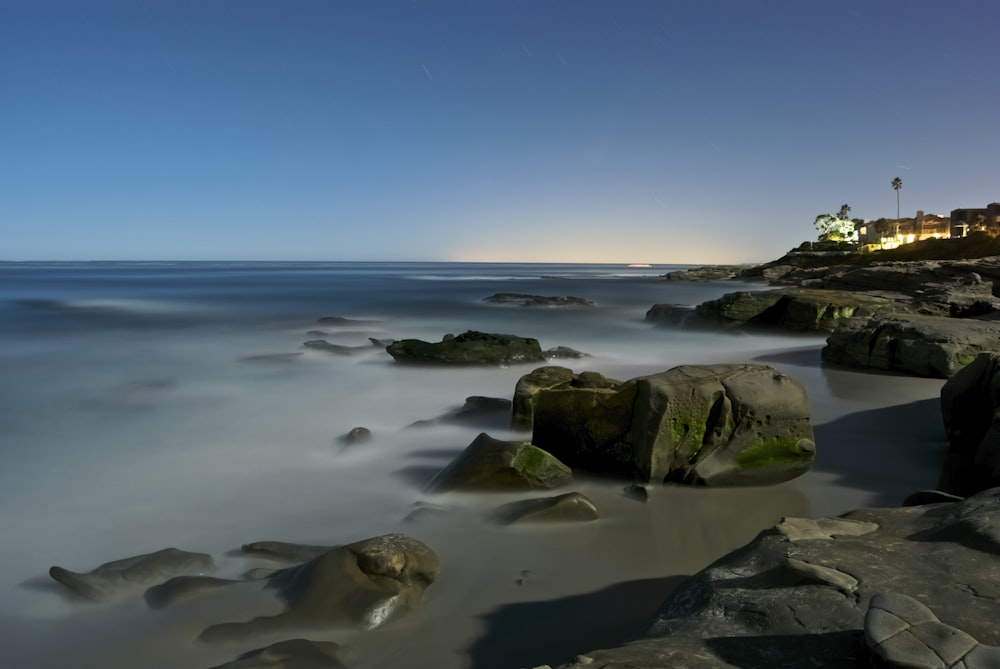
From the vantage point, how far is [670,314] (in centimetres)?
2230

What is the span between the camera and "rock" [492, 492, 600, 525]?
4.91 metres

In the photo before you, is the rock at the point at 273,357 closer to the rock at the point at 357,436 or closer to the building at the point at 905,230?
the rock at the point at 357,436

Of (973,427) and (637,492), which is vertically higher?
(973,427)

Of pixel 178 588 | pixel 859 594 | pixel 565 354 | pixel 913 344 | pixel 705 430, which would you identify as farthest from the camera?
pixel 565 354

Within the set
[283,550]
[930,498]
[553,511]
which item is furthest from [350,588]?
[930,498]

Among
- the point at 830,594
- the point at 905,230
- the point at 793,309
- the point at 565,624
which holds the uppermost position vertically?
the point at 905,230

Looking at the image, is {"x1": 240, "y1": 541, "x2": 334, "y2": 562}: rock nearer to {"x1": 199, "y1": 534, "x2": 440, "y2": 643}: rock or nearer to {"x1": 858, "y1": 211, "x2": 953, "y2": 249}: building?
{"x1": 199, "y1": 534, "x2": 440, "y2": 643}: rock

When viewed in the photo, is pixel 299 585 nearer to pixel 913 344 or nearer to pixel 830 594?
pixel 830 594

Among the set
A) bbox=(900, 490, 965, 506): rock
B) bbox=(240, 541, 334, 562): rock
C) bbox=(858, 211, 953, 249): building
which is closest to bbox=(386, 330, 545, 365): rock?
bbox=(240, 541, 334, 562): rock

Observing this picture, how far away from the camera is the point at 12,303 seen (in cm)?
3584

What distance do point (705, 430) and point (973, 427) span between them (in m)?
2.26

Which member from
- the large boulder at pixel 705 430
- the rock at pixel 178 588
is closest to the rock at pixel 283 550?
the rock at pixel 178 588

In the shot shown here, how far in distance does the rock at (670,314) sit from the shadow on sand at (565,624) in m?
17.9

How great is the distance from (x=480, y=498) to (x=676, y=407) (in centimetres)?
184
